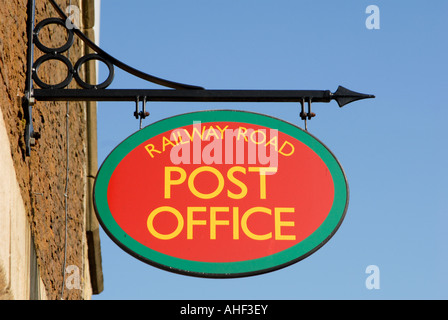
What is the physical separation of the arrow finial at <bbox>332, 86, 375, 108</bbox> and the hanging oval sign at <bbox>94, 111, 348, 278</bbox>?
320mm

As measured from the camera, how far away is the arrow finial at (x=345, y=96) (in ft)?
16.5

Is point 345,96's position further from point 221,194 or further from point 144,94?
point 144,94

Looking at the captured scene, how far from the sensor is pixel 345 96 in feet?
16.6

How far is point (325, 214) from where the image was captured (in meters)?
4.69

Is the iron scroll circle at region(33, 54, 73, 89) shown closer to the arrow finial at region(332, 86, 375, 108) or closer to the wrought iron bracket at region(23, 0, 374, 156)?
the wrought iron bracket at region(23, 0, 374, 156)

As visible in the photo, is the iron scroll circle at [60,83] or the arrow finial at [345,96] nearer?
the iron scroll circle at [60,83]

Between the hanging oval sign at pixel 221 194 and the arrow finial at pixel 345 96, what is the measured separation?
0.32 metres

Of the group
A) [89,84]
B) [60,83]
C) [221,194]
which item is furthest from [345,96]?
[60,83]

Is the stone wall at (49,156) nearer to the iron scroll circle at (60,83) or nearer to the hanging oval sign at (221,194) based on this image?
the iron scroll circle at (60,83)

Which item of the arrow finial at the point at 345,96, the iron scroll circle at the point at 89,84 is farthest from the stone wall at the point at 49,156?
the arrow finial at the point at 345,96

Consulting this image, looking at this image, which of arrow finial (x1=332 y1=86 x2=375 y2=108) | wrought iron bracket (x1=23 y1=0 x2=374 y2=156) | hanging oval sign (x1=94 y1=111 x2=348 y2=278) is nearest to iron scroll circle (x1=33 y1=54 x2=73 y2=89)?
wrought iron bracket (x1=23 y1=0 x2=374 y2=156)
